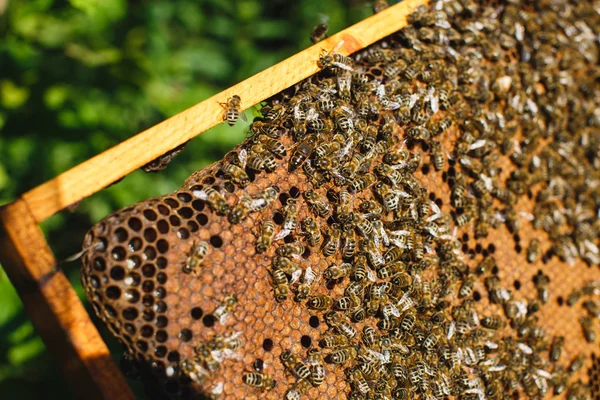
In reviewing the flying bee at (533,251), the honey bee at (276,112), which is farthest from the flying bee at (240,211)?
the flying bee at (533,251)

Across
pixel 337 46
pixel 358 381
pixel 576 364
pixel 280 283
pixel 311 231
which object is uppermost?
pixel 337 46

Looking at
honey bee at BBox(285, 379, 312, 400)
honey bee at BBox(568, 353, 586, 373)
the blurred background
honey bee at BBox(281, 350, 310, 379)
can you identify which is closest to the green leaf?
the blurred background

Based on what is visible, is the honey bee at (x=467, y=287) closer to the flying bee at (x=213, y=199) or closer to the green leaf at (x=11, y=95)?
the flying bee at (x=213, y=199)

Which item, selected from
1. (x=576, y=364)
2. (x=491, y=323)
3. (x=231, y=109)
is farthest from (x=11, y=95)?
(x=576, y=364)

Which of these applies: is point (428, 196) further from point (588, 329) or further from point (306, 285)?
point (588, 329)

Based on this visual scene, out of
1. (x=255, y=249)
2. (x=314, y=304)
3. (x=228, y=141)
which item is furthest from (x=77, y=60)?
(x=314, y=304)

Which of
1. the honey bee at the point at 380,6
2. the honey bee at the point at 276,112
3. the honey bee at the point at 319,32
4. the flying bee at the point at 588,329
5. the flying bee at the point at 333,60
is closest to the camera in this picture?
the honey bee at the point at 276,112
